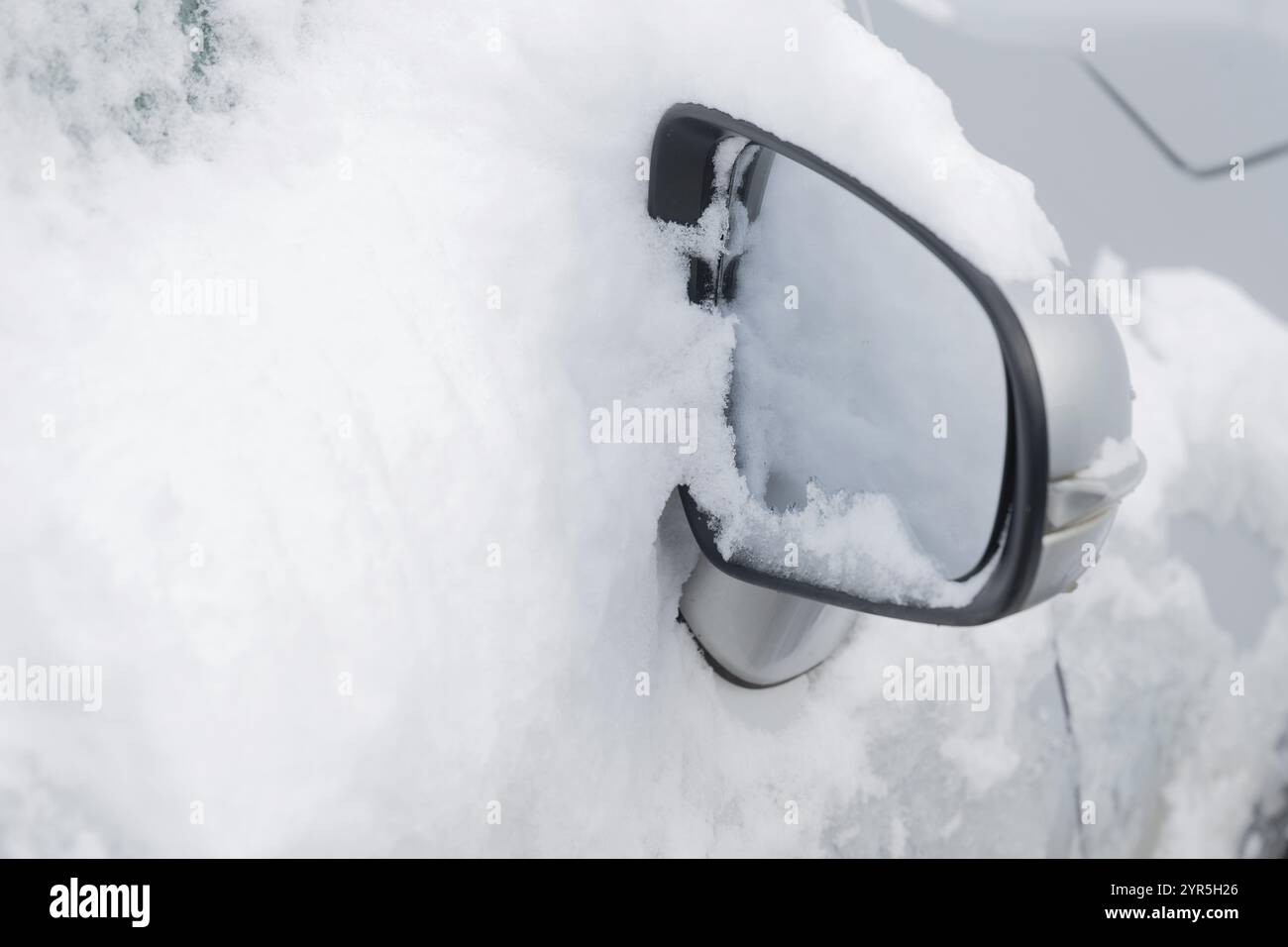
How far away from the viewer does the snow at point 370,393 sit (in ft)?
2.66

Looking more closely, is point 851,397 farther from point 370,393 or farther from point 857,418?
point 370,393

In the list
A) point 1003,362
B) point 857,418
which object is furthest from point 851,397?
point 1003,362

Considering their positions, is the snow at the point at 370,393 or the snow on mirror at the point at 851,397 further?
the snow on mirror at the point at 851,397

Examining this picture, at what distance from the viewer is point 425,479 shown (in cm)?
90

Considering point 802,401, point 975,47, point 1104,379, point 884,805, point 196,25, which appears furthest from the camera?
point 975,47

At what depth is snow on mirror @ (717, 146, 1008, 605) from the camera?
969 millimetres

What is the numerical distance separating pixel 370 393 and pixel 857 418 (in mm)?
516

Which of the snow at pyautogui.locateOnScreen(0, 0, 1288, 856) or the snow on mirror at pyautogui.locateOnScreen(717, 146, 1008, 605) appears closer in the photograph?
the snow at pyautogui.locateOnScreen(0, 0, 1288, 856)

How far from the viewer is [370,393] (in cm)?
90

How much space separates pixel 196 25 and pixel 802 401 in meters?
0.72

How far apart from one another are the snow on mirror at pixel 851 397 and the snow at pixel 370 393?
0.08m

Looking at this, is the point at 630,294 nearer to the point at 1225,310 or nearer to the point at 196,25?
the point at 196,25

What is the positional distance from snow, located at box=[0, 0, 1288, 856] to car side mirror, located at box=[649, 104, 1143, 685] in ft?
0.15
